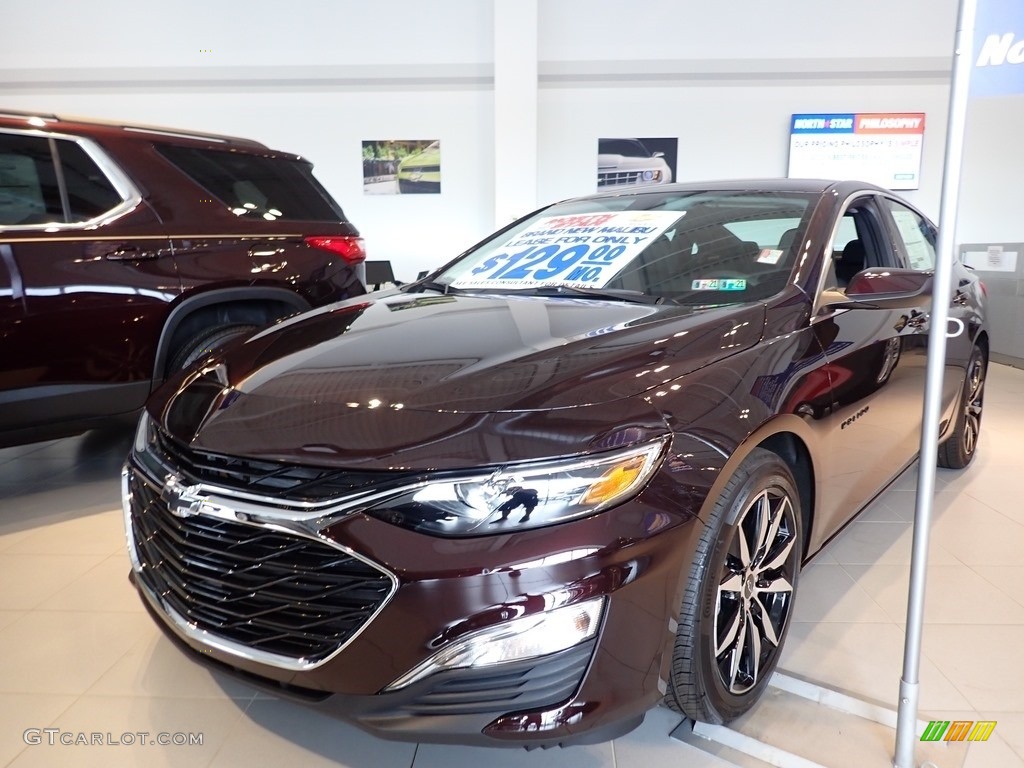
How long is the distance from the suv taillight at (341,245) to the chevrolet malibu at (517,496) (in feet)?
4.91

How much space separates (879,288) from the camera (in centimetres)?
172

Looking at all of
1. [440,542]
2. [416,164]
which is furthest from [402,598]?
[416,164]

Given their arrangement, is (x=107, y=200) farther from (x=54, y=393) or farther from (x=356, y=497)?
(x=356, y=497)

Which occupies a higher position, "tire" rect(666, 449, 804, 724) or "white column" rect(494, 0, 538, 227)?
"white column" rect(494, 0, 538, 227)

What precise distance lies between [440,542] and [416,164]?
23.1 feet

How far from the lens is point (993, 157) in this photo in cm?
755

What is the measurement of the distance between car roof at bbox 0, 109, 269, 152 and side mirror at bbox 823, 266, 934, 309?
2618 millimetres

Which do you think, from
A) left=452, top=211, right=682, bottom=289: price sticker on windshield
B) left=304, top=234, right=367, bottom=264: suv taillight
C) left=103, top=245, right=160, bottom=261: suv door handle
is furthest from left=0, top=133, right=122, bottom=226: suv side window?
left=452, top=211, right=682, bottom=289: price sticker on windshield

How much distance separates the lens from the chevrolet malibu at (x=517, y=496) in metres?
1.09

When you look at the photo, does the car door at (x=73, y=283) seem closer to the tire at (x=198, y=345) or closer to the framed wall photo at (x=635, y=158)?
the tire at (x=198, y=345)

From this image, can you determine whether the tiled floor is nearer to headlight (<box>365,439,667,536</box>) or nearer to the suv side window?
headlight (<box>365,439,667,536</box>)

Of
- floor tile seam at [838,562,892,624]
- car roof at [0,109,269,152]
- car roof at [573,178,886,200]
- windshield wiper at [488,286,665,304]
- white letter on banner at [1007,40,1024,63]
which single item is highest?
car roof at [0,109,269,152]

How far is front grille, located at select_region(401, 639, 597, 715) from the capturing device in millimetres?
1095

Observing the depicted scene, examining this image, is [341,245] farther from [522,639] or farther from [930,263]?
[522,639]
